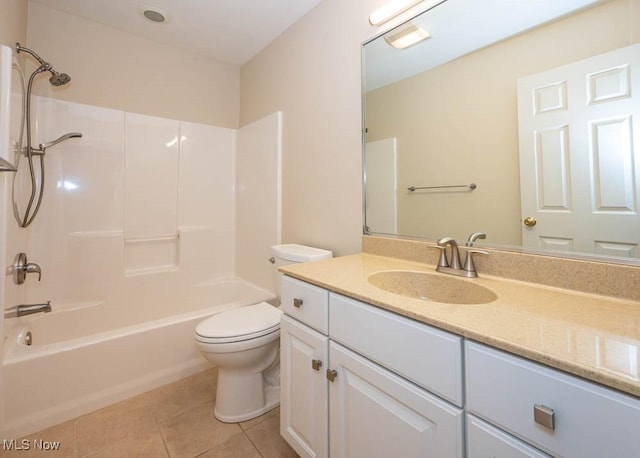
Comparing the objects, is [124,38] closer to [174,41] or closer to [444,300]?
[174,41]

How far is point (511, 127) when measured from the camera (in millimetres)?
1032

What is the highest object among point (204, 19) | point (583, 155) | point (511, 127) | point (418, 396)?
point (204, 19)

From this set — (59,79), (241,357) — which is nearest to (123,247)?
(59,79)

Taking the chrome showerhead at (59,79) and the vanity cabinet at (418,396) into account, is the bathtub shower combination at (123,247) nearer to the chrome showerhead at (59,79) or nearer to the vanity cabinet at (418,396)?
the chrome showerhead at (59,79)

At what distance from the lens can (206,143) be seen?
97.1 inches

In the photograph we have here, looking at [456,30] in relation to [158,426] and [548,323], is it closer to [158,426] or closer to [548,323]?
[548,323]

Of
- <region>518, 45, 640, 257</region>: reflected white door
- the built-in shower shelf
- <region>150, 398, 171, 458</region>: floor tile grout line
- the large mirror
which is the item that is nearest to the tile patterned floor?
<region>150, 398, 171, 458</region>: floor tile grout line

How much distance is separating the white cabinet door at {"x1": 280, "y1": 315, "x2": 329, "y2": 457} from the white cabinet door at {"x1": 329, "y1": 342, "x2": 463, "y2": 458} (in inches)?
1.9

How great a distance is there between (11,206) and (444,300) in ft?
7.14

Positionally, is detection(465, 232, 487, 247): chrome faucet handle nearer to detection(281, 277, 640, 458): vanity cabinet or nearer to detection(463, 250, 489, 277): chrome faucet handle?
detection(463, 250, 489, 277): chrome faucet handle

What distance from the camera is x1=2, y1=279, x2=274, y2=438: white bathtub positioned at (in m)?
1.36

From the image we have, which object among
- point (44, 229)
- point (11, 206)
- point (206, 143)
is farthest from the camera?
point (206, 143)

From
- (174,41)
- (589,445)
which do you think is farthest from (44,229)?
(589,445)

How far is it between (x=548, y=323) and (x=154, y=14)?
2.68 meters
